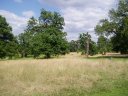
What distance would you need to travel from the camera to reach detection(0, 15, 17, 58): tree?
50822 millimetres

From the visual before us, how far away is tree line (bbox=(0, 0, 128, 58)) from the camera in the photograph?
54094 millimetres

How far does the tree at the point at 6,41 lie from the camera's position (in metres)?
50.8

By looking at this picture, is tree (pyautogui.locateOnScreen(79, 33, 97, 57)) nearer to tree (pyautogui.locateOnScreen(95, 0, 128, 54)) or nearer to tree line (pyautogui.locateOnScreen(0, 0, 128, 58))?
tree line (pyautogui.locateOnScreen(0, 0, 128, 58))

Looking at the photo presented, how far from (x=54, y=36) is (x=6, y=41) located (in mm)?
9716

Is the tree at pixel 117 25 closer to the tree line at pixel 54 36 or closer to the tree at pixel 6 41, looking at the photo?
the tree line at pixel 54 36

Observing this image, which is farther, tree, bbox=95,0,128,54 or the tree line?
tree, bbox=95,0,128,54

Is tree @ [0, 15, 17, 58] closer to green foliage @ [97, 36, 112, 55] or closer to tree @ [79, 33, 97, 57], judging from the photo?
green foliage @ [97, 36, 112, 55]

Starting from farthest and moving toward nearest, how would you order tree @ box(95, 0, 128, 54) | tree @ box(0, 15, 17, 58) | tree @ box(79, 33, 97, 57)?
tree @ box(79, 33, 97, 57), tree @ box(95, 0, 128, 54), tree @ box(0, 15, 17, 58)

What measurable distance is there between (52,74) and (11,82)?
361 centimetres

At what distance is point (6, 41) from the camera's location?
54906 mm

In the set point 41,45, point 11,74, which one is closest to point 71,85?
point 11,74

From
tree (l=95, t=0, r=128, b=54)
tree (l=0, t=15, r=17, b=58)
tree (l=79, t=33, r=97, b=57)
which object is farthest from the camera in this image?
tree (l=79, t=33, r=97, b=57)

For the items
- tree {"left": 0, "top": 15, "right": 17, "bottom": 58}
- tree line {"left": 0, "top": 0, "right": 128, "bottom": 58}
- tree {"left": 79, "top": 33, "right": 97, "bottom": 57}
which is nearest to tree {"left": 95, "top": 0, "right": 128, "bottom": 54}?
tree line {"left": 0, "top": 0, "right": 128, "bottom": 58}

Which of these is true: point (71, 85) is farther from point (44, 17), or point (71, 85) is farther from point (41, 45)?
point (44, 17)
